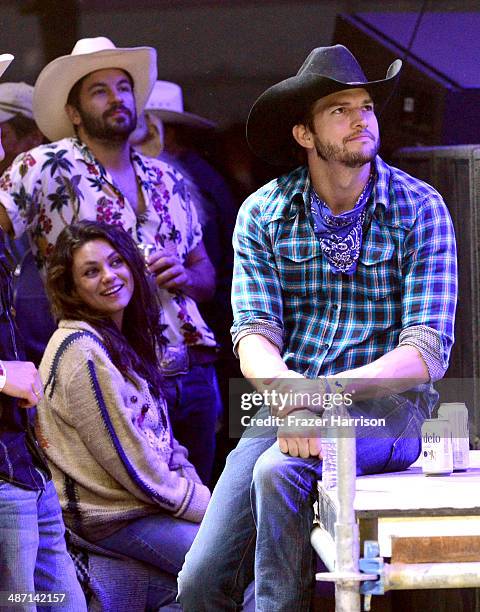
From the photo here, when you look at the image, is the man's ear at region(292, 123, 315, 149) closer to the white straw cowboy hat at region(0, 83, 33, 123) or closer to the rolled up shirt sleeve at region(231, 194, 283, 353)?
the rolled up shirt sleeve at region(231, 194, 283, 353)

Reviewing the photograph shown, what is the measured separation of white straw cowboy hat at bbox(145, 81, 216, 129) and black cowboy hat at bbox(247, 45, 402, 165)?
0.65m

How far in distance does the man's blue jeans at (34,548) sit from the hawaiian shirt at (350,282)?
2.25 feet

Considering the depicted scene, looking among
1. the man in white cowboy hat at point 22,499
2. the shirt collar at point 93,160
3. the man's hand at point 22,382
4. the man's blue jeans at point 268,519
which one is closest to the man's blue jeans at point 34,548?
the man in white cowboy hat at point 22,499

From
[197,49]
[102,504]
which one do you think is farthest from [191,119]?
[102,504]

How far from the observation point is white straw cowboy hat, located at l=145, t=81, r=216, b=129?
14.0 ft

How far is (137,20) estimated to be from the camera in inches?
168

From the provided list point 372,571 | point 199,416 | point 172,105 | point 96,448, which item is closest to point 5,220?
point 172,105

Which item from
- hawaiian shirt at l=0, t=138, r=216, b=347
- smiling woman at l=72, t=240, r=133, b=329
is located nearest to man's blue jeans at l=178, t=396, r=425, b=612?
smiling woman at l=72, t=240, r=133, b=329

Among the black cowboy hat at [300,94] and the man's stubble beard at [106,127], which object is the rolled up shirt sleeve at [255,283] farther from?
the man's stubble beard at [106,127]

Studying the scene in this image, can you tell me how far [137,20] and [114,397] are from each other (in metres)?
1.33

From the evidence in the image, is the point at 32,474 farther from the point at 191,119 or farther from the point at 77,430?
the point at 191,119

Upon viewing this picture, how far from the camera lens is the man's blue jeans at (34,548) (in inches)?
124

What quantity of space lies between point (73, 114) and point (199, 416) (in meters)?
1.14

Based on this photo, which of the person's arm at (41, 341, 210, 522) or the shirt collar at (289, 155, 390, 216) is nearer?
the shirt collar at (289, 155, 390, 216)
